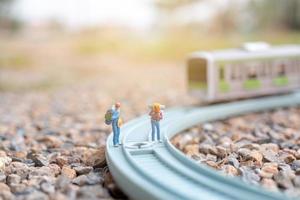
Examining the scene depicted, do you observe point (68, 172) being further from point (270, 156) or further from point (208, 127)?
point (208, 127)

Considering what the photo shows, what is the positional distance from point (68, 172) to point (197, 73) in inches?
188

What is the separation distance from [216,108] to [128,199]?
14.5 feet

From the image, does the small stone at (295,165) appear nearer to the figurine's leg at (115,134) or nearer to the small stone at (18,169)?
the figurine's leg at (115,134)

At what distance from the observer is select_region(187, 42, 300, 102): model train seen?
8.69 metres

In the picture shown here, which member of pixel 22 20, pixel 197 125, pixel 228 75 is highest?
pixel 22 20

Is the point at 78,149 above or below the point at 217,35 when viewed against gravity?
below

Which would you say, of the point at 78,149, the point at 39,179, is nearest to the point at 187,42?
the point at 78,149

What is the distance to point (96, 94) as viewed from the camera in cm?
1081

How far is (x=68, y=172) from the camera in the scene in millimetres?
4605

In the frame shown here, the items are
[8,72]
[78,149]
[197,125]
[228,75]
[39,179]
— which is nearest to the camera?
[39,179]

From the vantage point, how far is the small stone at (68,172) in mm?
4547

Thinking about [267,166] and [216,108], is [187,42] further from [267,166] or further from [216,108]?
[267,166]

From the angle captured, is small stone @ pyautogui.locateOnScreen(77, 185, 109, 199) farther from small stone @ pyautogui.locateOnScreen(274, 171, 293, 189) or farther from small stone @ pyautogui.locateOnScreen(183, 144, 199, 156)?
small stone @ pyautogui.locateOnScreen(183, 144, 199, 156)

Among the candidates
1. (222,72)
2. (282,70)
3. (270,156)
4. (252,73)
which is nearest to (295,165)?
(270,156)
